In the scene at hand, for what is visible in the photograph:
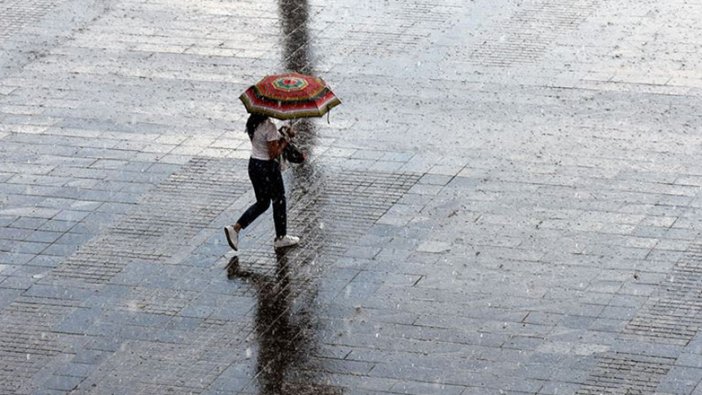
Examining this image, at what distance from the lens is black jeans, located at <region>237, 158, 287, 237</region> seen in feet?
46.3

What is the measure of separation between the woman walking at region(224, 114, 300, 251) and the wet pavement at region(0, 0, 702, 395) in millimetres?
223

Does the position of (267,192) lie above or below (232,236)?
above

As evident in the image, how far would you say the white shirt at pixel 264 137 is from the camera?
45.7ft

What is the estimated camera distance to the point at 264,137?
45.9 feet

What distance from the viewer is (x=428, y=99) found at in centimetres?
1788

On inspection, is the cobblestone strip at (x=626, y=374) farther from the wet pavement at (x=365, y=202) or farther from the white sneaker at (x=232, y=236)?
the white sneaker at (x=232, y=236)

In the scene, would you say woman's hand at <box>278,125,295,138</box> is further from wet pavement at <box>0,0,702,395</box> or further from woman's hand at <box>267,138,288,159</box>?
wet pavement at <box>0,0,702,395</box>

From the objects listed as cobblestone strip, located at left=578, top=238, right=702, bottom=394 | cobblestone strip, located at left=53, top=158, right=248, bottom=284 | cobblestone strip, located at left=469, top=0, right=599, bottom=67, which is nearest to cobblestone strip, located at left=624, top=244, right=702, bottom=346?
cobblestone strip, located at left=578, top=238, right=702, bottom=394

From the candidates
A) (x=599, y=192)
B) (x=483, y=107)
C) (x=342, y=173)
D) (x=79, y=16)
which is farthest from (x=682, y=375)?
(x=79, y=16)

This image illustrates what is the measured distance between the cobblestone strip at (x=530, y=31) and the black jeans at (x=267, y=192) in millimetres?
5397

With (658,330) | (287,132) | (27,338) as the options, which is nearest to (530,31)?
(287,132)

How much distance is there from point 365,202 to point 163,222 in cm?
200

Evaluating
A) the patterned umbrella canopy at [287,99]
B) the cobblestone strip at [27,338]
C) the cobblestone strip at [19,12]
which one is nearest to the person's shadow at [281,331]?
the patterned umbrella canopy at [287,99]

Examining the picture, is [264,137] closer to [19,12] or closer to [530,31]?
[530,31]
